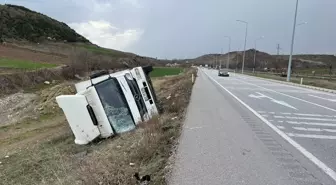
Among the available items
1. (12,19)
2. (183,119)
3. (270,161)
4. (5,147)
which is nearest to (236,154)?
(270,161)

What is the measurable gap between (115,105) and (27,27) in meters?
123

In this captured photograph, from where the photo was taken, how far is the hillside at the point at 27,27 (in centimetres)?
11394

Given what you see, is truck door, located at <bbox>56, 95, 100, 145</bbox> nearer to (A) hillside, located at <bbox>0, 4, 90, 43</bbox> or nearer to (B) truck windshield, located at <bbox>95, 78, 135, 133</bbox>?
(B) truck windshield, located at <bbox>95, 78, 135, 133</bbox>

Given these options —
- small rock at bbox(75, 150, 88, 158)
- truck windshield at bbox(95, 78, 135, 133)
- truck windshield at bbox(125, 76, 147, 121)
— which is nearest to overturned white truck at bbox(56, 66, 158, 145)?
truck windshield at bbox(95, 78, 135, 133)

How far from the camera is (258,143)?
25.9ft

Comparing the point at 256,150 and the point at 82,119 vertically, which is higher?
the point at 256,150

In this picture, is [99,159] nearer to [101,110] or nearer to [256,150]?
[256,150]

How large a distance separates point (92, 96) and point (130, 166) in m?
6.40

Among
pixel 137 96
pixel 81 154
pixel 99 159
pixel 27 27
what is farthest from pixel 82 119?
pixel 27 27

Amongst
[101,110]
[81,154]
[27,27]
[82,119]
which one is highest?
[27,27]

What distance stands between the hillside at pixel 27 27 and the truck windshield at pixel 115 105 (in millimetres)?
100270

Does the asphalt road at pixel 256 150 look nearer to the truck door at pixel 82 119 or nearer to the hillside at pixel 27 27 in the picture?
the truck door at pixel 82 119

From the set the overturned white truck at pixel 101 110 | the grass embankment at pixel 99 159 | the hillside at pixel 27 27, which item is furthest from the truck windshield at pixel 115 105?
the hillside at pixel 27 27

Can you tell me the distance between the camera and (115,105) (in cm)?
1280
